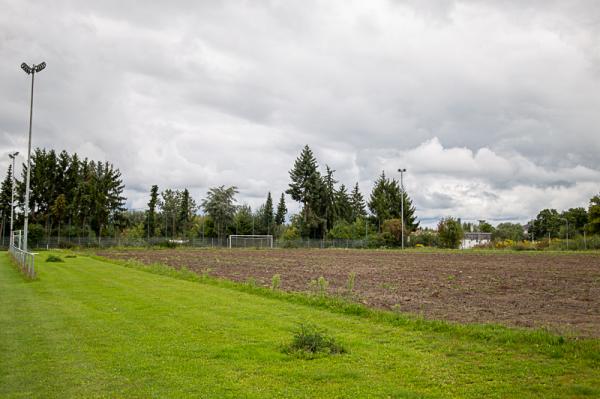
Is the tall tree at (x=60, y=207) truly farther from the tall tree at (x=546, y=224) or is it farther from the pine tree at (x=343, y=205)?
the tall tree at (x=546, y=224)

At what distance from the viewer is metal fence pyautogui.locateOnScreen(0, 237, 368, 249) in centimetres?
7006

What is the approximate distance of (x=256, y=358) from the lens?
27.5 feet

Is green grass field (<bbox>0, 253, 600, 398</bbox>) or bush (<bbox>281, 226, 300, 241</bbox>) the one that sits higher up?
bush (<bbox>281, 226, 300, 241</bbox>)

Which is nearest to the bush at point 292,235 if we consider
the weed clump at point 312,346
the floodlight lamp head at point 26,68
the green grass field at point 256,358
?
the floodlight lamp head at point 26,68

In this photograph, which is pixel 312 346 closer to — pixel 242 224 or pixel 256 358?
pixel 256 358

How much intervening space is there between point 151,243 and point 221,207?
88.5ft

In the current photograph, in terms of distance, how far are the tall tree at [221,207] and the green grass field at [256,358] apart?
9098cm

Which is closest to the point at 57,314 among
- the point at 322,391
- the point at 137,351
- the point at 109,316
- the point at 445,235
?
the point at 109,316

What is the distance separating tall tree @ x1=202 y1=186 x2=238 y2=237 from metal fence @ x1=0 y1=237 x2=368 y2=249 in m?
21.5

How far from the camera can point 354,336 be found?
33.6 feet

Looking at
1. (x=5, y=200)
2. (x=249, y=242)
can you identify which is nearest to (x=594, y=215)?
(x=249, y=242)

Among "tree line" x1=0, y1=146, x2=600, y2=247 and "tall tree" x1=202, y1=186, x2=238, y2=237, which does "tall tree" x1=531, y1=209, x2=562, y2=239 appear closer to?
"tree line" x1=0, y1=146, x2=600, y2=247

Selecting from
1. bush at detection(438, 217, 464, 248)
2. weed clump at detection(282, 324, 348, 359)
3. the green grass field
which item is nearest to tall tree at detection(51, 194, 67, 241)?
bush at detection(438, 217, 464, 248)

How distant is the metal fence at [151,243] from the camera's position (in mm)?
70062
